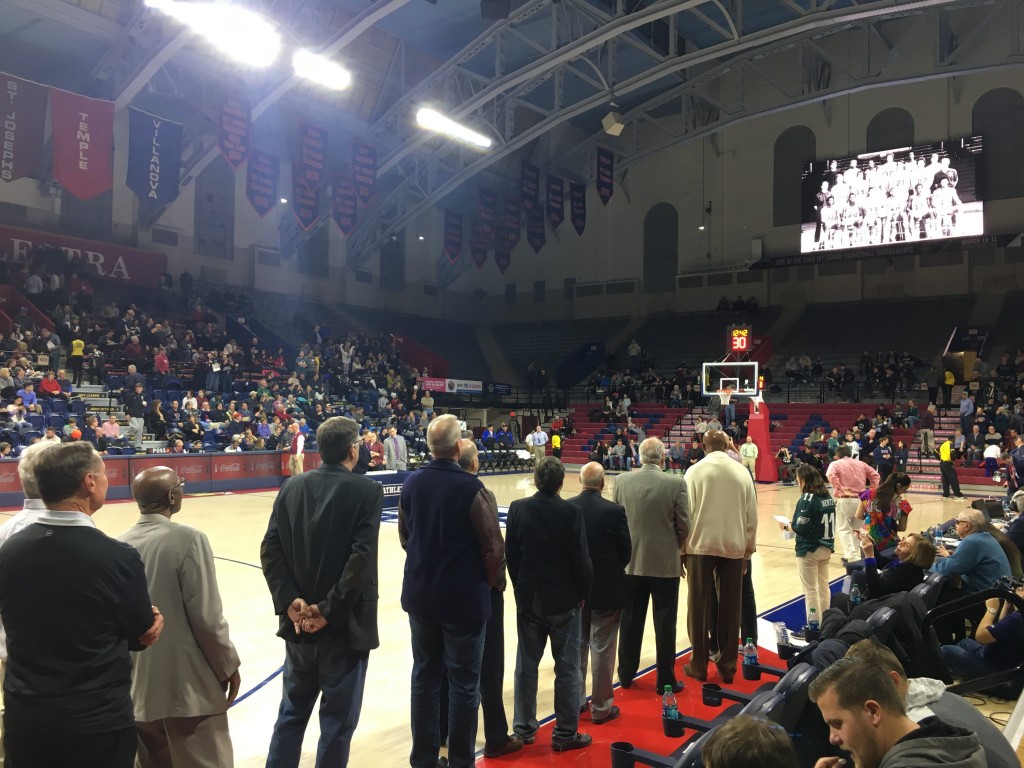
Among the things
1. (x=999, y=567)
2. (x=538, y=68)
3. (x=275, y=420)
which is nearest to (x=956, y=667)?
(x=999, y=567)

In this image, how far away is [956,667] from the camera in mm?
4812

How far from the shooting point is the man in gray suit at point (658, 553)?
489 centimetres

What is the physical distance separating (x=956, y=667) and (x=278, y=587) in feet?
13.7

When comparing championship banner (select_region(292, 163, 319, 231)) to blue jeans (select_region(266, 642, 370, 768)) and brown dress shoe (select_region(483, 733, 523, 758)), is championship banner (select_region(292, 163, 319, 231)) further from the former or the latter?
blue jeans (select_region(266, 642, 370, 768))

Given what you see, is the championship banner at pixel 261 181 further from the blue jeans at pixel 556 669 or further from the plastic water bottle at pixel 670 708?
the plastic water bottle at pixel 670 708

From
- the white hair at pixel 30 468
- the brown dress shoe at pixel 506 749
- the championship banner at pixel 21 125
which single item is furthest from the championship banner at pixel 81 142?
the brown dress shoe at pixel 506 749

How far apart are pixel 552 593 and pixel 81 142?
63.8 ft

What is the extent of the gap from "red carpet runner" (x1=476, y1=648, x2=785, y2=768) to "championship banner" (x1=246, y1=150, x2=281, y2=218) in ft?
62.5

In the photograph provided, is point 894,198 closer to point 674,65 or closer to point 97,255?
point 674,65

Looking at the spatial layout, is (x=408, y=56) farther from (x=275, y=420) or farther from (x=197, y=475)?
(x=197, y=475)

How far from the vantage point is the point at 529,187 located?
27.5 meters

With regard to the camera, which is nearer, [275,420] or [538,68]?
[275,420]

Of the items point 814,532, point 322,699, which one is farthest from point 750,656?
point 322,699

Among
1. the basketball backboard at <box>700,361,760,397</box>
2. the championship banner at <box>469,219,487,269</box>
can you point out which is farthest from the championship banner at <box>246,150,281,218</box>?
the basketball backboard at <box>700,361,760,397</box>
